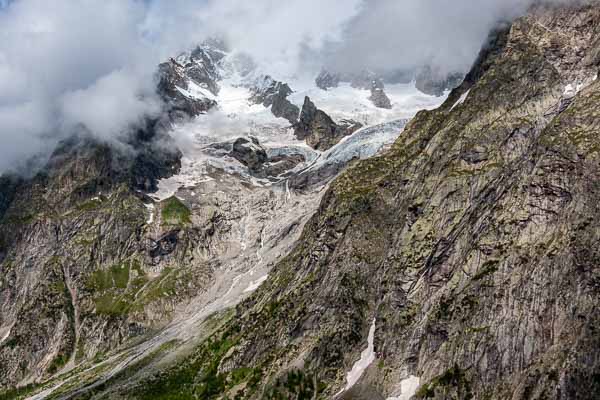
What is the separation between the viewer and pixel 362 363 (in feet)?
514

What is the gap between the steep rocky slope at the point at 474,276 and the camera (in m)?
125

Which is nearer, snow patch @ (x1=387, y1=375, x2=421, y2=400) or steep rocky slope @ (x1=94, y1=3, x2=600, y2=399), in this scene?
steep rocky slope @ (x1=94, y1=3, x2=600, y2=399)

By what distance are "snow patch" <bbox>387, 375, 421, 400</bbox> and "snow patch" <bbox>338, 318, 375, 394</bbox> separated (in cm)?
1447

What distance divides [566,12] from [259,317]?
127 metres

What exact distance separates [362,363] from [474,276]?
34.8m

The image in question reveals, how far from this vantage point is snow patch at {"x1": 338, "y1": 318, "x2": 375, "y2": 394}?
153 meters

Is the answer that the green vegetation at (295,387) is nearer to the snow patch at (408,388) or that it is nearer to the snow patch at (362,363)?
the snow patch at (362,363)

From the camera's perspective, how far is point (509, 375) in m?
124

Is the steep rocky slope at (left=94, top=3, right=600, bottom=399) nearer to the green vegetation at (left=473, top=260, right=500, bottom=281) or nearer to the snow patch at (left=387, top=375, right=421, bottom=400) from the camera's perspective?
the snow patch at (left=387, top=375, right=421, bottom=400)

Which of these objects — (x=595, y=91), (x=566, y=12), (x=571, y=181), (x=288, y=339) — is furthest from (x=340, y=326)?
(x=566, y=12)

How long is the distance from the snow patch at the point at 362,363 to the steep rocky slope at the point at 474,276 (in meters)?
0.33

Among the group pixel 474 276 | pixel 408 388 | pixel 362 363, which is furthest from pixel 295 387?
pixel 474 276

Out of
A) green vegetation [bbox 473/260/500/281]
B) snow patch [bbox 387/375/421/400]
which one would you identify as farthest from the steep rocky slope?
green vegetation [bbox 473/260/500/281]

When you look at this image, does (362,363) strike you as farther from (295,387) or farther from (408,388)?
(408,388)
